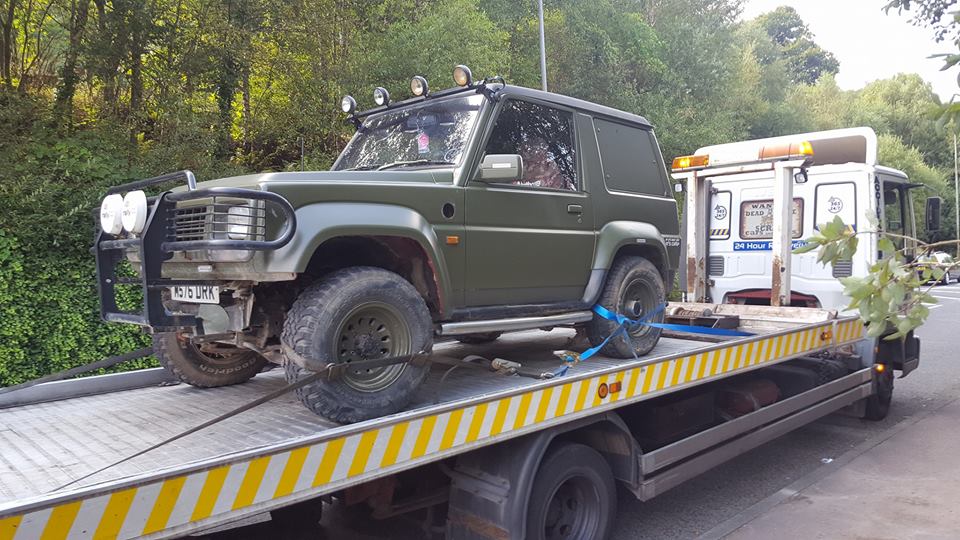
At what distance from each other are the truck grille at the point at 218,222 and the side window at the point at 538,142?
5.15 ft

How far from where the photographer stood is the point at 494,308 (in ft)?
13.4

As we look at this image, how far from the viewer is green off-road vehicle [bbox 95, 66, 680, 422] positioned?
318cm

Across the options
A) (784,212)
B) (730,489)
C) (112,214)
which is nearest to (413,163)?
(112,214)

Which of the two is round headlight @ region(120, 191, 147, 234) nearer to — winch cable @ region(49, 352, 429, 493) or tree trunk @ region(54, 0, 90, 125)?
winch cable @ region(49, 352, 429, 493)

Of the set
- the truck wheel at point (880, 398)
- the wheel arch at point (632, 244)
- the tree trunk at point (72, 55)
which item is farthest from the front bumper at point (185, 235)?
the tree trunk at point (72, 55)

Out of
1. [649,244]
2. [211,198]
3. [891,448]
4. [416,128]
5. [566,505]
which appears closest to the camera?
[211,198]

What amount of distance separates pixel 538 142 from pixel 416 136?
Result: 808 mm

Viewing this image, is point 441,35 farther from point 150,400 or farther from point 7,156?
point 150,400

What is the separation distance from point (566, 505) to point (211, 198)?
2636mm

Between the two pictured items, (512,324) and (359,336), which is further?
(512,324)

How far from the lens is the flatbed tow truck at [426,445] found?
2.41 m

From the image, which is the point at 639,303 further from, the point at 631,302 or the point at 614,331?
the point at 614,331

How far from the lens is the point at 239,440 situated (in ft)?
9.80

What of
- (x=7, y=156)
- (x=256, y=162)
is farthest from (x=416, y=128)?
(x=256, y=162)
